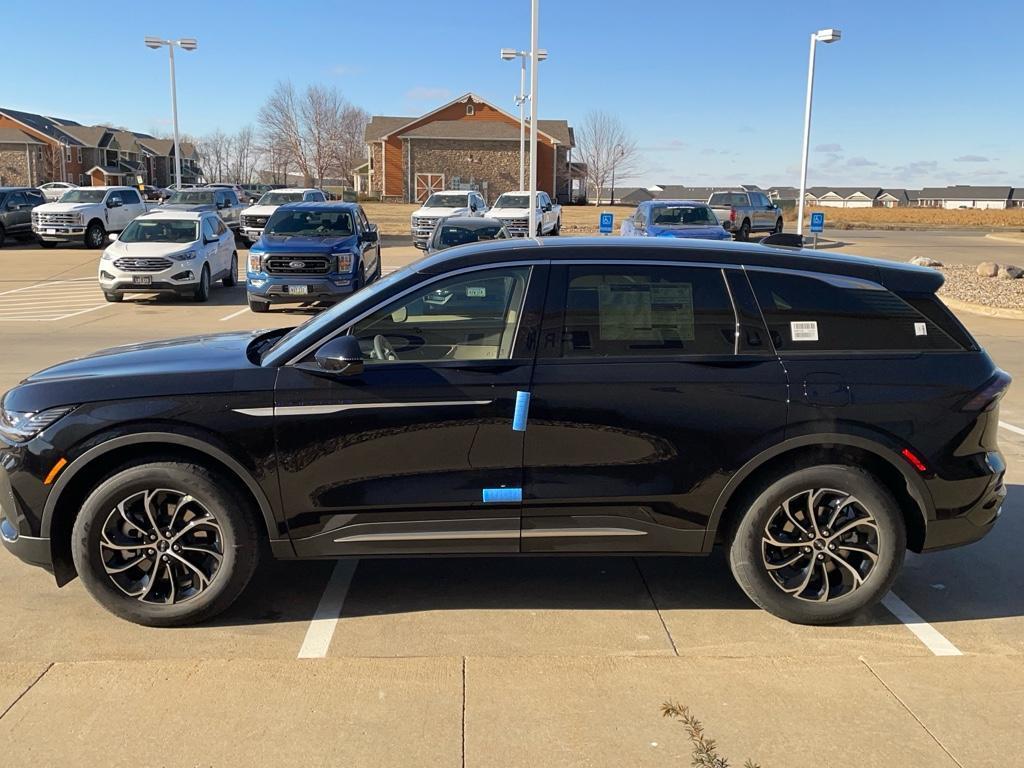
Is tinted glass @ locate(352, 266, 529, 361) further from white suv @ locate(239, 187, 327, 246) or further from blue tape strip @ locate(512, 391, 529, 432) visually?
white suv @ locate(239, 187, 327, 246)

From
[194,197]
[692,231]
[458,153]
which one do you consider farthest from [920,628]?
[458,153]

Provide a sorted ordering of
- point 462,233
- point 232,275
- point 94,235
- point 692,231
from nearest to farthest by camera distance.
Answer: point 462,233 < point 232,275 < point 692,231 < point 94,235

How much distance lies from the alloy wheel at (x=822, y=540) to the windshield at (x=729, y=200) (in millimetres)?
28860

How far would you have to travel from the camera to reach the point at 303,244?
1495 cm

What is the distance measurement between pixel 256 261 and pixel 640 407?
39.6 feet

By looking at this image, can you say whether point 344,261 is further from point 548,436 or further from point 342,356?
point 548,436

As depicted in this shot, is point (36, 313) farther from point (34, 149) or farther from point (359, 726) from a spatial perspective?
point (34, 149)

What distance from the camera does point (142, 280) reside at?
16078 millimetres

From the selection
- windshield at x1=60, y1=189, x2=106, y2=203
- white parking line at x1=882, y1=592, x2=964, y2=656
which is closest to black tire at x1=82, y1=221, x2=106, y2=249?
windshield at x1=60, y1=189, x2=106, y2=203

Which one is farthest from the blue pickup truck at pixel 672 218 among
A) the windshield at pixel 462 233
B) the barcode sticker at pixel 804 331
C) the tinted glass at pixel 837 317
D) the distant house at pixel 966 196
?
the distant house at pixel 966 196

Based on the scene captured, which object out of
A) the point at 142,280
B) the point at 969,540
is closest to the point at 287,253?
the point at 142,280

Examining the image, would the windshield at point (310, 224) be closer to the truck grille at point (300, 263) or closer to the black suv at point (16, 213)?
the truck grille at point (300, 263)

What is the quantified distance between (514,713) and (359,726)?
572 millimetres

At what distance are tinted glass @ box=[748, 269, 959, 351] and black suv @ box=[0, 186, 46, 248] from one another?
3084 centimetres
